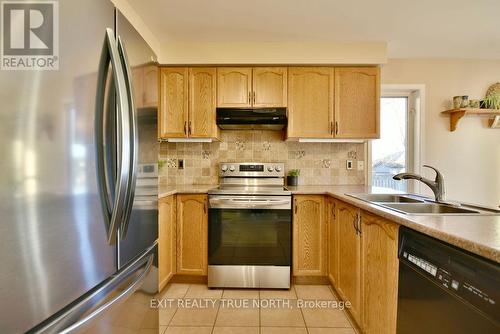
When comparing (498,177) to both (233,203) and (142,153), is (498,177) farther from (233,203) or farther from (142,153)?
(142,153)

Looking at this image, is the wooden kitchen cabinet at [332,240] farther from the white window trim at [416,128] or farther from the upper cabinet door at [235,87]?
the upper cabinet door at [235,87]

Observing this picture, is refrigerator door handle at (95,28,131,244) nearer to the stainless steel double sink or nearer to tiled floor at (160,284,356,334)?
the stainless steel double sink

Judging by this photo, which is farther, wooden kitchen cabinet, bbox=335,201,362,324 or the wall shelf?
the wall shelf

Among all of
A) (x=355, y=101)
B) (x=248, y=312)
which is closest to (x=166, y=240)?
(x=248, y=312)

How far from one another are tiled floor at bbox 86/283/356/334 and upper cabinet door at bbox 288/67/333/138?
4.99ft

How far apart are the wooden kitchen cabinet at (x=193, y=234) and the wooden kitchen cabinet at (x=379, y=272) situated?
1.38m

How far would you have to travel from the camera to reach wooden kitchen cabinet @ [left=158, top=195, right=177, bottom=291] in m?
2.08

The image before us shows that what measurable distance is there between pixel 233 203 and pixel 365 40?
2.00 metres

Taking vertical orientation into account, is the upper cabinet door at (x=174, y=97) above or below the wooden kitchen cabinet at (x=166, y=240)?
above

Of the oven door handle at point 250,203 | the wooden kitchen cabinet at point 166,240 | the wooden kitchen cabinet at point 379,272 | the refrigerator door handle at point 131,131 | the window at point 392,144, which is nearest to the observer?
the refrigerator door handle at point 131,131

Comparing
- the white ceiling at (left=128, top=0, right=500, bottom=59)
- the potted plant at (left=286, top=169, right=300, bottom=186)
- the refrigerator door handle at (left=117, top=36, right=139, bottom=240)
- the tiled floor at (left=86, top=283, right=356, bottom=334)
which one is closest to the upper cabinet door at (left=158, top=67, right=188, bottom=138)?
the white ceiling at (left=128, top=0, right=500, bottom=59)

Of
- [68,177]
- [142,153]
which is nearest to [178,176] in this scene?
[142,153]

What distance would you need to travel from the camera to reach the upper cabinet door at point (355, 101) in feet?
8.34

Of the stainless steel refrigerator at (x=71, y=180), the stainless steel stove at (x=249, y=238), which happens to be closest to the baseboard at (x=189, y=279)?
the stainless steel stove at (x=249, y=238)
